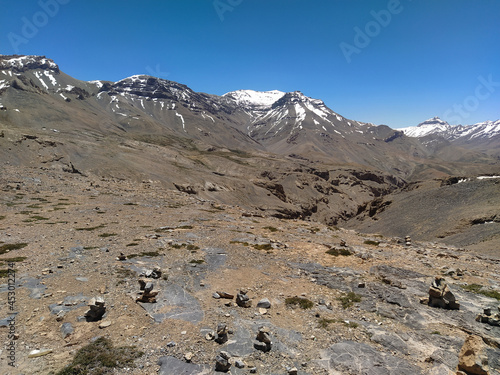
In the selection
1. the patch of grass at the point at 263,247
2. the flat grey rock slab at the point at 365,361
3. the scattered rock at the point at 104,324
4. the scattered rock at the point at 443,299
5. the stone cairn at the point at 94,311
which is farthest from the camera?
the patch of grass at the point at 263,247

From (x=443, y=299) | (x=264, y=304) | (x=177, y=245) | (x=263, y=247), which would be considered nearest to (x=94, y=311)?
(x=264, y=304)

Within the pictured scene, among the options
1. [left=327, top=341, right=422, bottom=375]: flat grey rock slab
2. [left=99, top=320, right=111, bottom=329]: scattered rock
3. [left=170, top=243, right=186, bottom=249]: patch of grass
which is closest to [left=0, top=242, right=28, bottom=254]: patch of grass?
[left=170, top=243, right=186, bottom=249]: patch of grass

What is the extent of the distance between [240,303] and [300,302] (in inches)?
103

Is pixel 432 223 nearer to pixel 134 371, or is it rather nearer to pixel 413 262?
pixel 413 262

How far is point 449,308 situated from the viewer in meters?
11.3

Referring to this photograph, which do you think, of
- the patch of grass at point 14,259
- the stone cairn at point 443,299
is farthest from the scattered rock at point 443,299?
the patch of grass at point 14,259

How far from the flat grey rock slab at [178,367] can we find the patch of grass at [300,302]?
5001 millimetres

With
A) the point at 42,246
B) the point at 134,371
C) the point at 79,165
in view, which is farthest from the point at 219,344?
the point at 79,165

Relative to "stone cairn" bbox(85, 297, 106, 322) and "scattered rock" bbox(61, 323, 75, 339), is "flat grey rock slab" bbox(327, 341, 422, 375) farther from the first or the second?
"scattered rock" bbox(61, 323, 75, 339)

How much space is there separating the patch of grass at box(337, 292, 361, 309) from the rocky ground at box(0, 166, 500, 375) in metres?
0.09

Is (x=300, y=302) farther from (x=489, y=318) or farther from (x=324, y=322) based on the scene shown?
(x=489, y=318)

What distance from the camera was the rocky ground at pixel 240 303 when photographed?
789cm

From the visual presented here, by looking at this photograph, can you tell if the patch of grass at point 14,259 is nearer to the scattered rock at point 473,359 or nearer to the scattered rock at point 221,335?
the scattered rock at point 221,335

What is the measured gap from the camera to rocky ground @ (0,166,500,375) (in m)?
7.89
